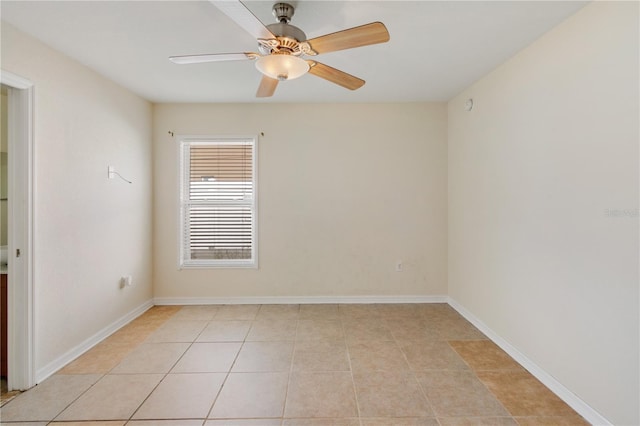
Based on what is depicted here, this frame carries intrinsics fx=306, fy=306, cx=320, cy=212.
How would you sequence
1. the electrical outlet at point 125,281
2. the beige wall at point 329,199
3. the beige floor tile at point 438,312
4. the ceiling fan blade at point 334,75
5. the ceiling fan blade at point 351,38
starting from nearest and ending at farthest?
the ceiling fan blade at point 351,38, the ceiling fan blade at point 334,75, the electrical outlet at point 125,281, the beige floor tile at point 438,312, the beige wall at point 329,199

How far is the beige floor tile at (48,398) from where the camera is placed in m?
1.92

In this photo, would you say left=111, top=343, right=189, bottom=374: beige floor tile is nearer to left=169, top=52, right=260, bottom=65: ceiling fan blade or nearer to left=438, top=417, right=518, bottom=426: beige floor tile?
left=438, top=417, right=518, bottom=426: beige floor tile

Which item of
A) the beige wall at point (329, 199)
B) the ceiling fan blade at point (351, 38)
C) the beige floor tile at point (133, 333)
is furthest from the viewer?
the beige wall at point (329, 199)

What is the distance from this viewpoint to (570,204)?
2020mm

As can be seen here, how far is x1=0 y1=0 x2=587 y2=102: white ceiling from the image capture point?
192 centimetres

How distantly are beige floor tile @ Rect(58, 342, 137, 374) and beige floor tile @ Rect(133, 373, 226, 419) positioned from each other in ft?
1.98

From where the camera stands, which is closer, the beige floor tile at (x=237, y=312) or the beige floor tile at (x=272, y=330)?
the beige floor tile at (x=272, y=330)

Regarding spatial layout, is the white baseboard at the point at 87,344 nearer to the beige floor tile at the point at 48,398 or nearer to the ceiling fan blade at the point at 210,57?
the beige floor tile at the point at 48,398

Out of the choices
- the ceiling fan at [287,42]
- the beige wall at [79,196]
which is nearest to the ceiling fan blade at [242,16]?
the ceiling fan at [287,42]

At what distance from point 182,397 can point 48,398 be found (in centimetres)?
92

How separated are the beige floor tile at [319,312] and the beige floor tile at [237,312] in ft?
1.85

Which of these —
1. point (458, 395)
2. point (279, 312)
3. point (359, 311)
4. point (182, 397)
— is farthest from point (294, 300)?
point (458, 395)

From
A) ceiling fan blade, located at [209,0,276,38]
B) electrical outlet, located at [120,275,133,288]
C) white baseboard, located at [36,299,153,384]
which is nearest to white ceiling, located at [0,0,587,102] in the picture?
ceiling fan blade, located at [209,0,276,38]

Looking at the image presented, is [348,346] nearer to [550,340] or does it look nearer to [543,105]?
[550,340]
